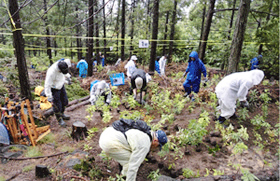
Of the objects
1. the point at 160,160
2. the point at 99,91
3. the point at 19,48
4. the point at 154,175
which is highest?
the point at 19,48

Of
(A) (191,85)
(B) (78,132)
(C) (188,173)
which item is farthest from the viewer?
(A) (191,85)

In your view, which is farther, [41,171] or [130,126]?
[41,171]

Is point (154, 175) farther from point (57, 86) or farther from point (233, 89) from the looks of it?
point (57, 86)

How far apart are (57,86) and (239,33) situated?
5719mm

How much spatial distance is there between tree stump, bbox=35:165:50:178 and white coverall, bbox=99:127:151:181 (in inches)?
41.0

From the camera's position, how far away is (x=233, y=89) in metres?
4.89

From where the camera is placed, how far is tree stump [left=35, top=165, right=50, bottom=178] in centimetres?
293

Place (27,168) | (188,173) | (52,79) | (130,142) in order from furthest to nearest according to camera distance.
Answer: (52,79)
(188,173)
(27,168)
(130,142)

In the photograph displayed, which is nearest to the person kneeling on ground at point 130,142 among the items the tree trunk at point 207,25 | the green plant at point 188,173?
the green plant at point 188,173

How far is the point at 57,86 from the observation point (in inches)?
192

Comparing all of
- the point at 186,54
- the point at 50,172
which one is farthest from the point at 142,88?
the point at 186,54

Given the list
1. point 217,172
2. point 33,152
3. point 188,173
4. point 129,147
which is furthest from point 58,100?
point 217,172

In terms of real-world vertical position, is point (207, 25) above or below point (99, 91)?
above

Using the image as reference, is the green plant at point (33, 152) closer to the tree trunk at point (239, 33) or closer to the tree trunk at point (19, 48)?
the tree trunk at point (19, 48)
